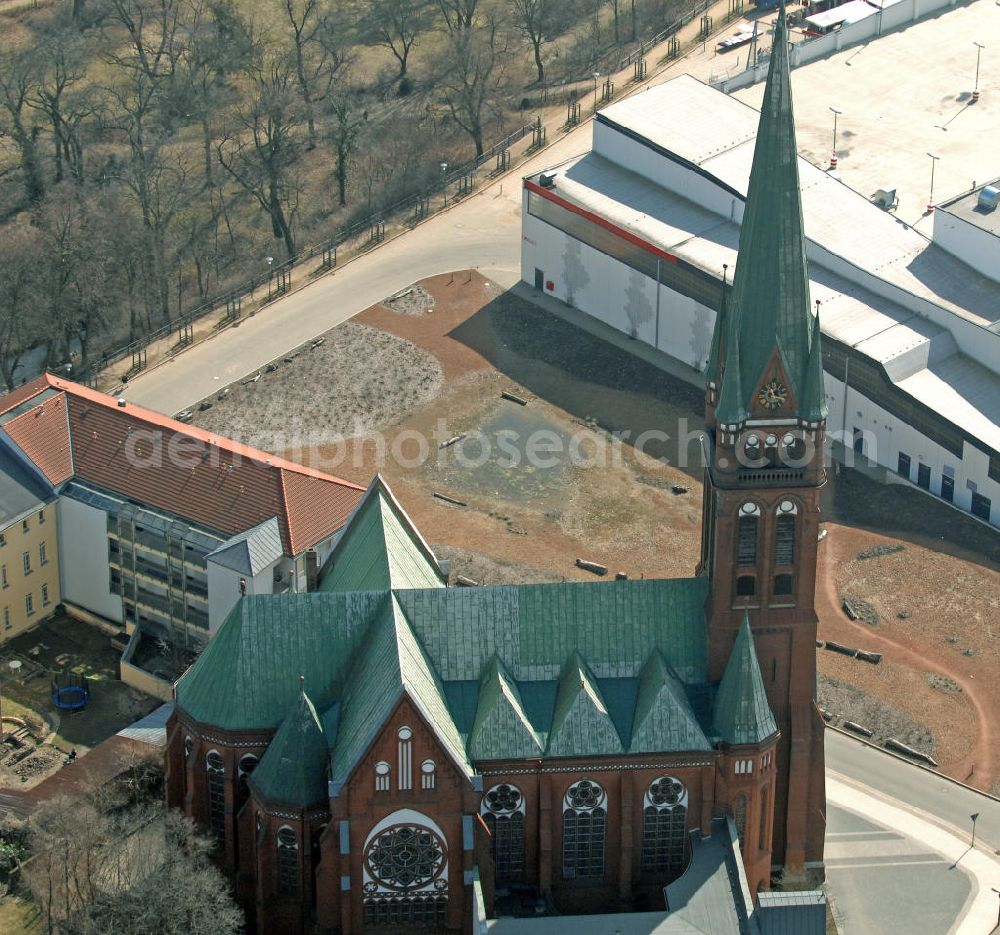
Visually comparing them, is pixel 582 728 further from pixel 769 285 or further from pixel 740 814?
pixel 769 285

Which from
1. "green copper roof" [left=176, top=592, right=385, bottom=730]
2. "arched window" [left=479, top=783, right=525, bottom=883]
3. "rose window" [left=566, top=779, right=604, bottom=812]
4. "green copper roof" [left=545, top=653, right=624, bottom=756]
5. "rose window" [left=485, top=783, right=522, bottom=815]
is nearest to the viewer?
"green copper roof" [left=545, top=653, right=624, bottom=756]

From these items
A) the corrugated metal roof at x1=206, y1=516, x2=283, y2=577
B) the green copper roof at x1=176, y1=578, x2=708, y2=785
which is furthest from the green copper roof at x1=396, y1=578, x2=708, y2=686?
the corrugated metal roof at x1=206, y1=516, x2=283, y2=577

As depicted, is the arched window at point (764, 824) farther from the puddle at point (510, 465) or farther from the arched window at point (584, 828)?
the puddle at point (510, 465)

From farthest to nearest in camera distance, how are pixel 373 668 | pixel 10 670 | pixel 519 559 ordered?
pixel 519 559 < pixel 10 670 < pixel 373 668

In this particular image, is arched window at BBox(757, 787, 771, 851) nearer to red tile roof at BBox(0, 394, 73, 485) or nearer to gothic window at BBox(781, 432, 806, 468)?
gothic window at BBox(781, 432, 806, 468)

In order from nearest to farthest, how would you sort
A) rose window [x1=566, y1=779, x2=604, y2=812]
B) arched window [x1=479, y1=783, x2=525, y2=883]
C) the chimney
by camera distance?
arched window [x1=479, y1=783, x2=525, y2=883] < rose window [x1=566, y1=779, x2=604, y2=812] < the chimney

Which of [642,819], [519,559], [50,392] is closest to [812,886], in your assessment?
[642,819]

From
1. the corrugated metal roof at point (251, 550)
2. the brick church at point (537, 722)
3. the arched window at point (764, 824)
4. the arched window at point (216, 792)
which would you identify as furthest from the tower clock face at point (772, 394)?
the corrugated metal roof at point (251, 550)

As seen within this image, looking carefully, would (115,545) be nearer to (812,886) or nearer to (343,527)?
(343,527)
